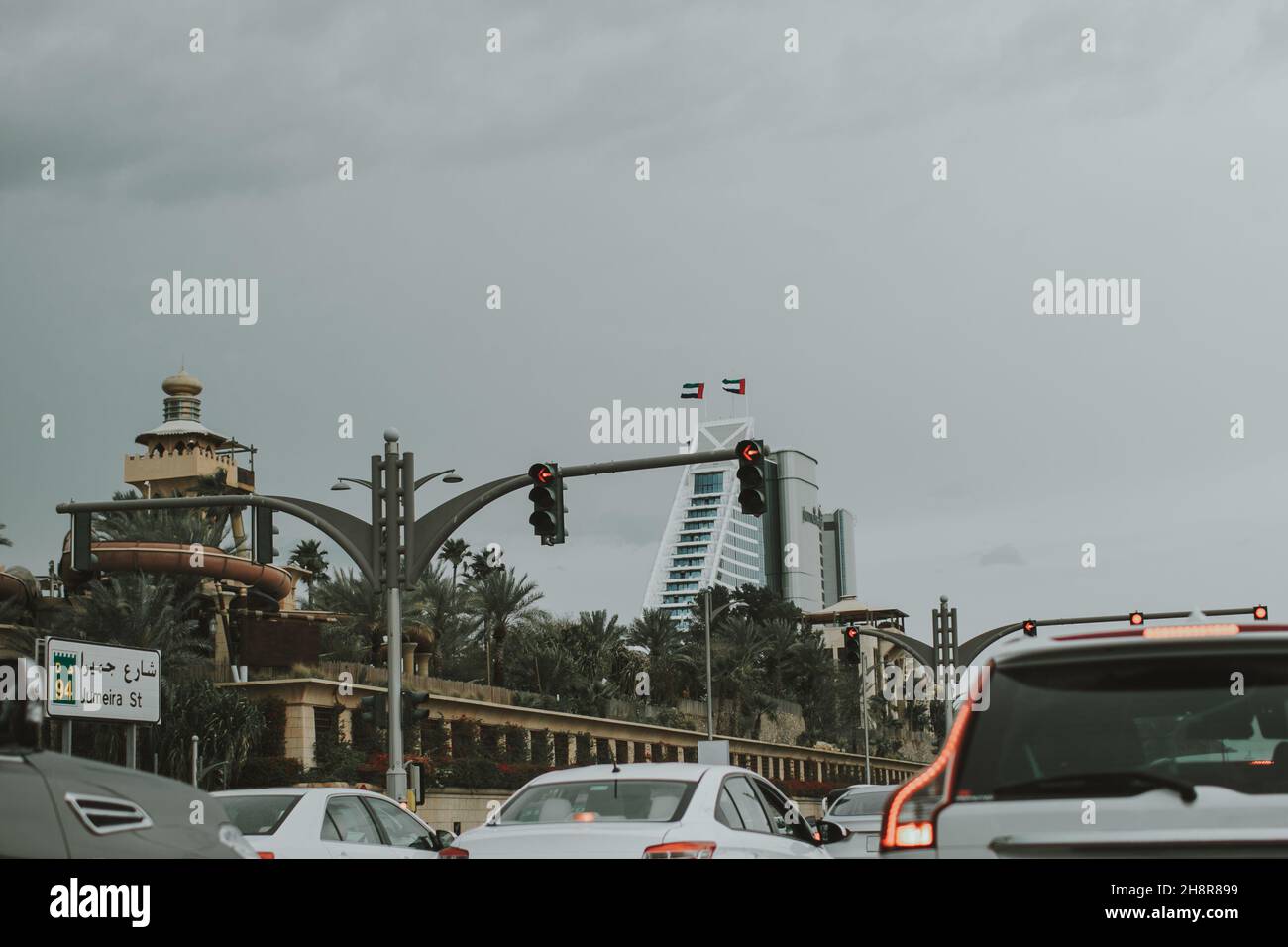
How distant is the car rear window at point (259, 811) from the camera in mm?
12289

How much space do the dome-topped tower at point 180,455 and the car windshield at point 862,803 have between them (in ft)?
235

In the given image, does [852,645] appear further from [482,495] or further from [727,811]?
[727,811]

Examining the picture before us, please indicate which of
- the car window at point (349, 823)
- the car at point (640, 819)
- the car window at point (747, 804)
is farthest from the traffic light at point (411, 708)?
the car window at point (747, 804)

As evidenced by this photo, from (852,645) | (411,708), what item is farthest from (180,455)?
(411,708)

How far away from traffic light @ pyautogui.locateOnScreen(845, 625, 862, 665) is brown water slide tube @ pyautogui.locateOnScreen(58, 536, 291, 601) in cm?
1952

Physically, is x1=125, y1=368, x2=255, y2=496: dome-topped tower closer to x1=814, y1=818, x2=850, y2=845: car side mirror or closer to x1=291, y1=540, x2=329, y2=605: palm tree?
x1=291, y1=540, x2=329, y2=605: palm tree

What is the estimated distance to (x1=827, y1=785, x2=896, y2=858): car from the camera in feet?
63.9

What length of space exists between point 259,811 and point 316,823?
446 millimetres

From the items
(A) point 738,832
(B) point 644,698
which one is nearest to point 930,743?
(B) point 644,698

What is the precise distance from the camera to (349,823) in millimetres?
13203

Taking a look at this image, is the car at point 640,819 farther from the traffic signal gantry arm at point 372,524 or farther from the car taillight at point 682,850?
the traffic signal gantry arm at point 372,524

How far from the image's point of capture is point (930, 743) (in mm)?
138875
